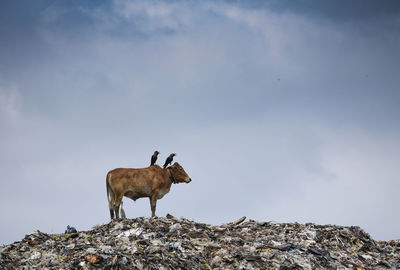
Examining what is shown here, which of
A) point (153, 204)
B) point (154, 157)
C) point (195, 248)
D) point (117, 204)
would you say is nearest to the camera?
point (195, 248)

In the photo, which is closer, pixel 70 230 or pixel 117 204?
pixel 70 230

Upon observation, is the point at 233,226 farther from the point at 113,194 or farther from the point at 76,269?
the point at 76,269

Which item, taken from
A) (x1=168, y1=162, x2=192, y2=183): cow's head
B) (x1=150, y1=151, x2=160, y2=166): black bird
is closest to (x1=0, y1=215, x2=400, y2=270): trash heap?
(x1=168, y1=162, x2=192, y2=183): cow's head

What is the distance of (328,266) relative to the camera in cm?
1341

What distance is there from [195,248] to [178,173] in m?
5.56

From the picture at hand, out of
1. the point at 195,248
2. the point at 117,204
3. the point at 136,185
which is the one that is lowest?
the point at 195,248

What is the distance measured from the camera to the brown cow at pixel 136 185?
644 inches

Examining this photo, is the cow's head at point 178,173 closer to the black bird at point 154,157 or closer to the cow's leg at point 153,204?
the black bird at point 154,157

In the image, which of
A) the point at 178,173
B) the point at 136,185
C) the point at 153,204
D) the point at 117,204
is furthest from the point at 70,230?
the point at 178,173

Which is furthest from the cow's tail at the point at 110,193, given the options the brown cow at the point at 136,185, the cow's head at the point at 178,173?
the cow's head at the point at 178,173

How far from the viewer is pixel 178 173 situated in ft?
60.0

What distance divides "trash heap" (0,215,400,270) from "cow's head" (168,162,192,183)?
8.98 ft

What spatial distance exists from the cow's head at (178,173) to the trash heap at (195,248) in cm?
274

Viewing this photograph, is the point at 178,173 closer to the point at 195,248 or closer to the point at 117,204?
the point at 117,204
